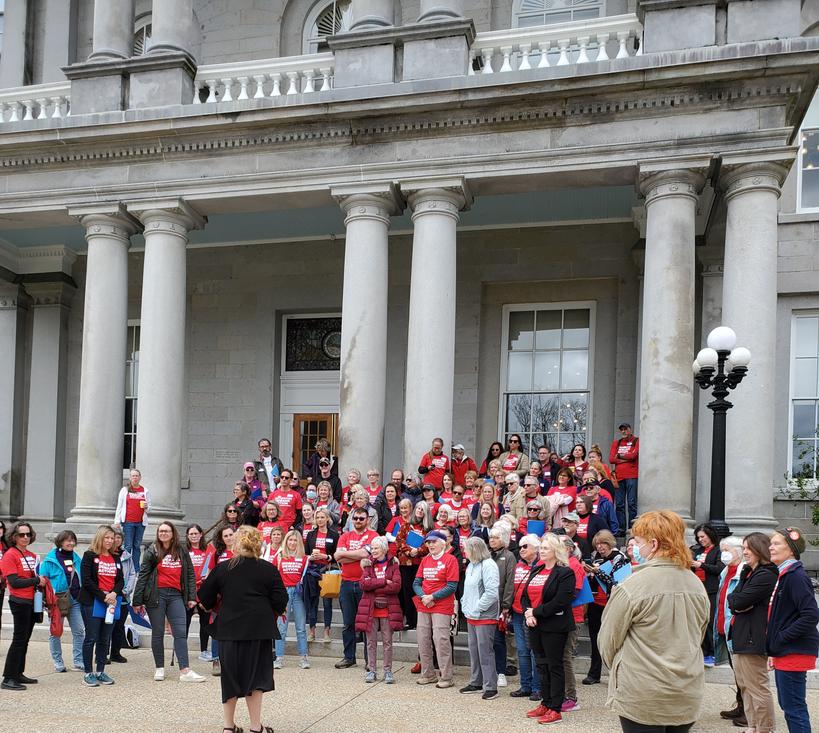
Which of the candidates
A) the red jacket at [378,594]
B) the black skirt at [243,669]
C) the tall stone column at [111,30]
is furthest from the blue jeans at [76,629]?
the tall stone column at [111,30]

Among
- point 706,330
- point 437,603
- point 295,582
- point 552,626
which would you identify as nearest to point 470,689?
point 437,603

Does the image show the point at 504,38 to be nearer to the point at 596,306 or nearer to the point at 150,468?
the point at 596,306

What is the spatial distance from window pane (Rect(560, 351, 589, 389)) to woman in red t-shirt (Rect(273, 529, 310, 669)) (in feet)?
29.0

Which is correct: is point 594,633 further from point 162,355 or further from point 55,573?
point 162,355

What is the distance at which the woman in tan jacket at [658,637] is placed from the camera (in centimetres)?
474

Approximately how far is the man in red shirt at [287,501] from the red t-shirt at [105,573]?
3525 mm

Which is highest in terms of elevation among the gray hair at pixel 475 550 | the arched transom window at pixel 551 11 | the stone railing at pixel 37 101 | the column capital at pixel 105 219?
the arched transom window at pixel 551 11

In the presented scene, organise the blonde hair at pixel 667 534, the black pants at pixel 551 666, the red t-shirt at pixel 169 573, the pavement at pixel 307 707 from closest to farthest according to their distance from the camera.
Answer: the blonde hair at pixel 667 534
the pavement at pixel 307 707
the black pants at pixel 551 666
the red t-shirt at pixel 169 573

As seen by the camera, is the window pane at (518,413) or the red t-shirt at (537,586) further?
the window pane at (518,413)

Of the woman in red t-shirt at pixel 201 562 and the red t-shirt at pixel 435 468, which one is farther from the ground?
the red t-shirt at pixel 435 468

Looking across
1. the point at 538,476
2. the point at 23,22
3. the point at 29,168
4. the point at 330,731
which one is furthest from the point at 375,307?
the point at 23,22

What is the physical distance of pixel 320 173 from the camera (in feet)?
51.6

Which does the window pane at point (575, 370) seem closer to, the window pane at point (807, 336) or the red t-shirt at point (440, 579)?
the window pane at point (807, 336)

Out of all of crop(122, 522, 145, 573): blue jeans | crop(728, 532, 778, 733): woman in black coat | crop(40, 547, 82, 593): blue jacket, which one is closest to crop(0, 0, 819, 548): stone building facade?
crop(122, 522, 145, 573): blue jeans
